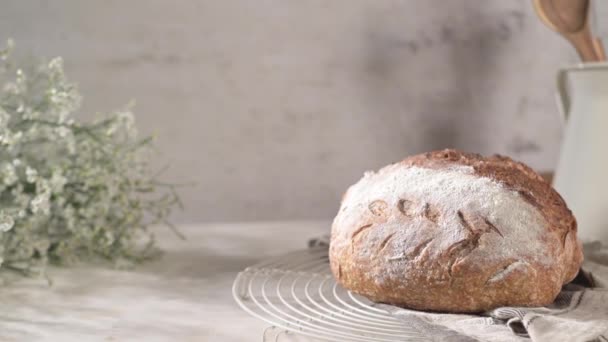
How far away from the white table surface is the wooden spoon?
0.59 metres

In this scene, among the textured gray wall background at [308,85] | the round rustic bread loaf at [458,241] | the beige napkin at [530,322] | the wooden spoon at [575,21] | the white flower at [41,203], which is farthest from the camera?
the textured gray wall background at [308,85]

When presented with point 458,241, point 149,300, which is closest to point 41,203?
point 149,300

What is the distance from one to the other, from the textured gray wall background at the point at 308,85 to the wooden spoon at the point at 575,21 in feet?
1.58

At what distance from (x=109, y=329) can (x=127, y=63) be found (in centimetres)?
84

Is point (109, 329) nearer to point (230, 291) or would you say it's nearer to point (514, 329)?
point (230, 291)

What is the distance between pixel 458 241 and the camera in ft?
2.67

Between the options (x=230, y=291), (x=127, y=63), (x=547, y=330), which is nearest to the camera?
(x=547, y=330)

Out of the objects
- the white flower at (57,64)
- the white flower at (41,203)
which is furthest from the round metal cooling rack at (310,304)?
the white flower at (57,64)

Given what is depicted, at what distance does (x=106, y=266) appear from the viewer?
1.21 meters

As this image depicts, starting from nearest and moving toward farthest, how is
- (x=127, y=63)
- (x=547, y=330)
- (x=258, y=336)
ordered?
1. (x=547, y=330)
2. (x=258, y=336)
3. (x=127, y=63)

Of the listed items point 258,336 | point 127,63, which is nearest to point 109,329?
point 258,336

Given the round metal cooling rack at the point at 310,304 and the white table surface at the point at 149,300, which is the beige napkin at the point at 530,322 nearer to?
the round metal cooling rack at the point at 310,304

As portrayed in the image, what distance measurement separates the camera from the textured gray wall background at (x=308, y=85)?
158cm

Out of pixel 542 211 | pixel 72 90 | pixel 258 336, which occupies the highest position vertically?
pixel 72 90
